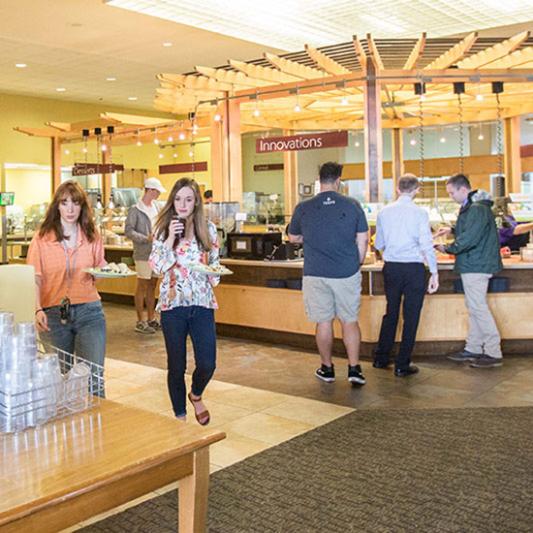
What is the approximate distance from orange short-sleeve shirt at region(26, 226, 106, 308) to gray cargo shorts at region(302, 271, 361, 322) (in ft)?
7.09

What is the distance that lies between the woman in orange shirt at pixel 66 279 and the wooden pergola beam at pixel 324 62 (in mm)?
4339

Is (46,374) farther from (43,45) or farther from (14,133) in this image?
(14,133)

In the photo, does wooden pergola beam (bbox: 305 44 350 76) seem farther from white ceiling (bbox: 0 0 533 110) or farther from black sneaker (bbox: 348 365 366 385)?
black sneaker (bbox: 348 365 366 385)

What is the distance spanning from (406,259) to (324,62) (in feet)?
10.1

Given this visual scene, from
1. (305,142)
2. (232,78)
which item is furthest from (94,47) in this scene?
(305,142)

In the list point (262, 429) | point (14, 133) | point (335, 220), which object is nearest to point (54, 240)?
point (262, 429)

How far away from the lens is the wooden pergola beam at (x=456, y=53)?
712 centimetres

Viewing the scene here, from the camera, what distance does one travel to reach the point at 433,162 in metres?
17.9

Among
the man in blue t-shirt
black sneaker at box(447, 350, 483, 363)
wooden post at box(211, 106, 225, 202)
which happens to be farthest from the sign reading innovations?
black sneaker at box(447, 350, 483, 363)

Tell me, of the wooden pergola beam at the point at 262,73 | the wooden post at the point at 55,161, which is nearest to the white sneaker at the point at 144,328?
the wooden pergola beam at the point at 262,73

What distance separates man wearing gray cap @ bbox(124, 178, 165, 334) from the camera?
820 centimetres

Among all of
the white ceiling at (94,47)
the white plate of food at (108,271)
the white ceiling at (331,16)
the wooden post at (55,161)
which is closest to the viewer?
the white plate of food at (108,271)

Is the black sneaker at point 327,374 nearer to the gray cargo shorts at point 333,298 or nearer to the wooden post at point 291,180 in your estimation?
the gray cargo shorts at point 333,298

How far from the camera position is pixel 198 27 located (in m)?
9.96
